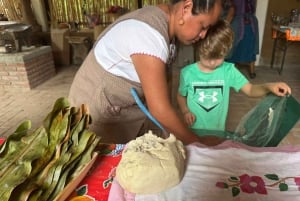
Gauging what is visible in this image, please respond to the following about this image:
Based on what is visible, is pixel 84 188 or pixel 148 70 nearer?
pixel 84 188

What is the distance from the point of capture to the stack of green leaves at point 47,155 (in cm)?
53

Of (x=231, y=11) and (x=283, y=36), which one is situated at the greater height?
(x=231, y=11)

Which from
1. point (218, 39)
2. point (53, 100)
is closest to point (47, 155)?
point (218, 39)

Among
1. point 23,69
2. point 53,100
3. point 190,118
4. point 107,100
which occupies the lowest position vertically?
point 53,100

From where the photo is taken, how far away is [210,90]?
124cm

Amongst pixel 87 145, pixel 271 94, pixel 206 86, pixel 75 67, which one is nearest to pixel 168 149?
pixel 87 145

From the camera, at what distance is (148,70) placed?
2.39ft

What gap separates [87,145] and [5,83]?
3297mm

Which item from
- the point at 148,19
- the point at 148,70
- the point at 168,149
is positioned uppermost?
the point at 148,19

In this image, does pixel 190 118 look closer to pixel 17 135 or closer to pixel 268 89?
pixel 268 89

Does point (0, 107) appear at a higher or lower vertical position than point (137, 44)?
lower

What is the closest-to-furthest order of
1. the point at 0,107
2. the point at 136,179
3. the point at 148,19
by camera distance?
the point at 136,179
the point at 148,19
the point at 0,107

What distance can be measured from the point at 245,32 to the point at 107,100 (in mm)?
2993

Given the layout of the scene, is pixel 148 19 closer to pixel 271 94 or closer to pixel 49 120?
pixel 49 120
